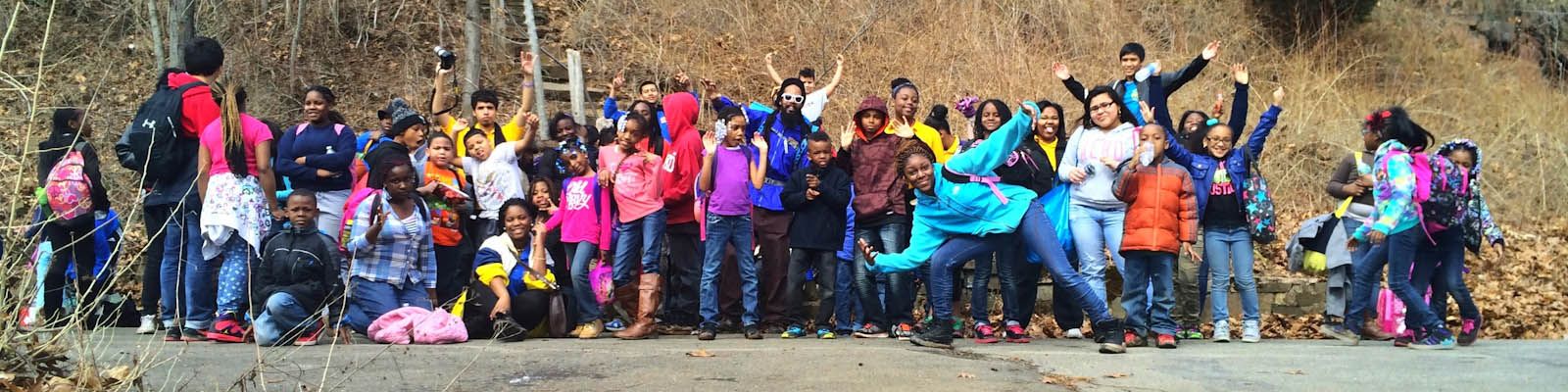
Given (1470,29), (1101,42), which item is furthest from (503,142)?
(1470,29)

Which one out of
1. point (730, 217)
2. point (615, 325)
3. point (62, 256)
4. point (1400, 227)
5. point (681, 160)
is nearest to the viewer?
point (1400, 227)

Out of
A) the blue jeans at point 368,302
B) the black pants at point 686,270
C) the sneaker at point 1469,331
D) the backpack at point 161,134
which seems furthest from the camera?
the black pants at point 686,270

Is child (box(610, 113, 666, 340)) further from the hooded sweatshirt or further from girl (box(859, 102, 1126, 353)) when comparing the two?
the hooded sweatshirt

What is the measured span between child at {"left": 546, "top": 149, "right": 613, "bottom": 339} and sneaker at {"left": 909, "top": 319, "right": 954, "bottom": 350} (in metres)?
2.35

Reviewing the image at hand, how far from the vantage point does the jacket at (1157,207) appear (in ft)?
27.6

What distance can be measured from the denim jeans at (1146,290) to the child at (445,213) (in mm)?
4491

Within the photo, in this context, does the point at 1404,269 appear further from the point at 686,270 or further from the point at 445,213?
the point at 445,213

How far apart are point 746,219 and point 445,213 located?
212cm

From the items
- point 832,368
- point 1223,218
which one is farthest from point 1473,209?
point 832,368

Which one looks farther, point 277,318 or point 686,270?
point 686,270

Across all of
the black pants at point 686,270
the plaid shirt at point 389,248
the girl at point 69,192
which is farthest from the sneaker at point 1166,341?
the girl at point 69,192

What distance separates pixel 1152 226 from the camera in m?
8.41

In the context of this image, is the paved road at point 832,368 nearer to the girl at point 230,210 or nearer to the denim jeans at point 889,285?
the girl at point 230,210

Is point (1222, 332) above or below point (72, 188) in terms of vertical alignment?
below
